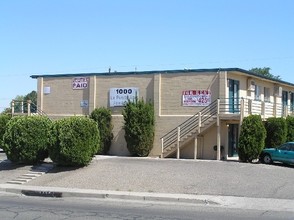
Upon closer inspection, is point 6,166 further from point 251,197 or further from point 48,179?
point 251,197

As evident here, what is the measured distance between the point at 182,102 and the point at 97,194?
15.8 metres

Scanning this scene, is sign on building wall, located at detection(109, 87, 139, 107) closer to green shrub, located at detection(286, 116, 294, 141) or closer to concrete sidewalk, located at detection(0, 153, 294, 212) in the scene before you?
concrete sidewalk, located at detection(0, 153, 294, 212)

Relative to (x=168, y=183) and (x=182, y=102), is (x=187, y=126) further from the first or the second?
(x=168, y=183)

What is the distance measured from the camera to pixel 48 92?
37.8m

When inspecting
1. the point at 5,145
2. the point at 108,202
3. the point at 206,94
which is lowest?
the point at 108,202

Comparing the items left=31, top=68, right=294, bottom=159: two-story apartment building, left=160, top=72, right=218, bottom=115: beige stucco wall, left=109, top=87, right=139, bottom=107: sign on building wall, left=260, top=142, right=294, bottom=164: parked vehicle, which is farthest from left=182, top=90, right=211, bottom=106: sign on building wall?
left=260, top=142, right=294, bottom=164: parked vehicle

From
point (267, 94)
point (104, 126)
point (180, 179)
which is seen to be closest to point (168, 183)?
point (180, 179)

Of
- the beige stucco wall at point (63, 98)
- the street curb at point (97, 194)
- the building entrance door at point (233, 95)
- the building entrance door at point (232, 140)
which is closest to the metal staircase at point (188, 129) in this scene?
the building entrance door at point (233, 95)

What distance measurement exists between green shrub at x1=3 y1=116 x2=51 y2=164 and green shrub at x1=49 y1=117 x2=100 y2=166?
882 mm

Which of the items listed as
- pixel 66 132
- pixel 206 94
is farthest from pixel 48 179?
pixel 206 94

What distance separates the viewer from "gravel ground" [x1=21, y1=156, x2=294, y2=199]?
18031 mm

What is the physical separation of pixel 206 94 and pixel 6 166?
1317 centimetres

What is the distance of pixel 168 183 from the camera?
1922 centimetres

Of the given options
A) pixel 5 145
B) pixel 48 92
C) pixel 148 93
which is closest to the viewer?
pixel 5 145
